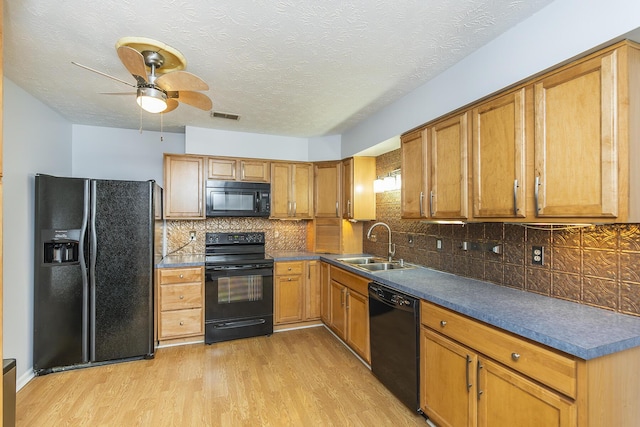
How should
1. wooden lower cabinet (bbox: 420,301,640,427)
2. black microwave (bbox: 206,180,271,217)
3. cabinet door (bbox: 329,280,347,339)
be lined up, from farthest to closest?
black microwave (bbox: 206,180,271,217), cabinet door (bbox: 329,280,347,339), wooden lower cabinet (bbox: 420,301,640,427)

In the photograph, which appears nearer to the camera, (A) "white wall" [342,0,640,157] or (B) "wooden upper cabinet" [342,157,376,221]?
(A) "white wall" [342,0,640,157]

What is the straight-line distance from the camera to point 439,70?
225 cm

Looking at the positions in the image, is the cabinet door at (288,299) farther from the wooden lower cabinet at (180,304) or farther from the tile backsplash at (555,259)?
the tile backsplash at (555,259)

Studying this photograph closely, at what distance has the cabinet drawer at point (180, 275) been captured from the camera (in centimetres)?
321

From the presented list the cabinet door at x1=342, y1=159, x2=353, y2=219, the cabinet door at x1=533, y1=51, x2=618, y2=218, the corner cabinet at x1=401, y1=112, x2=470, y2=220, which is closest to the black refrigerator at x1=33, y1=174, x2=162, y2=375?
the cabinet door at x1=342, y1=159, x2=353, y2=219

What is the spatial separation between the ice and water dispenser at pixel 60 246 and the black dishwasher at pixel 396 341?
9.13 feet

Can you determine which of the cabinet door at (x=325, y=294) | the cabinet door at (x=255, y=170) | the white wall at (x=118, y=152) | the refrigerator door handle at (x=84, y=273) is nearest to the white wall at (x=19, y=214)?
the refrigerator door handle at (x=84, y=273)

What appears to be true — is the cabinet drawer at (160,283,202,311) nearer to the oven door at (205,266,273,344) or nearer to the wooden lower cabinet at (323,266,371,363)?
the oven door at (205,266,273,344)

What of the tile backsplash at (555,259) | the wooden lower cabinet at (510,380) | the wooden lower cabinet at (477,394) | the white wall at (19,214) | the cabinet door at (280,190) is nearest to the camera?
the wooden lower cabinet at (510,380)

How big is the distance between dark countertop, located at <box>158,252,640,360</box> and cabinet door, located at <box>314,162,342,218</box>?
1.75 metres

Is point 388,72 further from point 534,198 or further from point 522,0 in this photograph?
point 534,198

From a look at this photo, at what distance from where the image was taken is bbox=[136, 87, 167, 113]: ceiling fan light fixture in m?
1.89

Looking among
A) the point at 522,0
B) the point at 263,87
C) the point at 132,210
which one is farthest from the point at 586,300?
the point at 132,210

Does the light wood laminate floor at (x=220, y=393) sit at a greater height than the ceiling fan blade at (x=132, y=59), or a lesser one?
lesser
